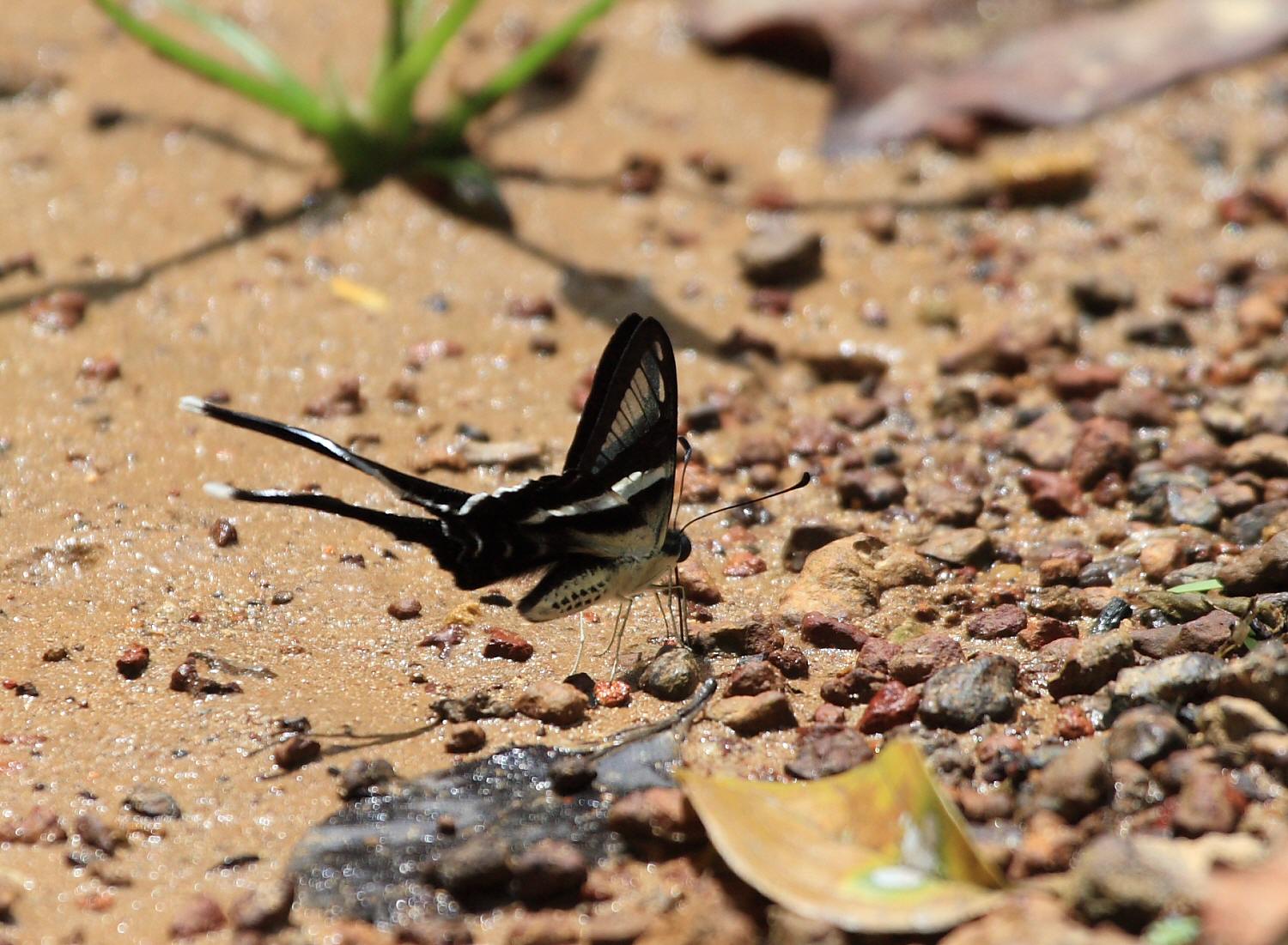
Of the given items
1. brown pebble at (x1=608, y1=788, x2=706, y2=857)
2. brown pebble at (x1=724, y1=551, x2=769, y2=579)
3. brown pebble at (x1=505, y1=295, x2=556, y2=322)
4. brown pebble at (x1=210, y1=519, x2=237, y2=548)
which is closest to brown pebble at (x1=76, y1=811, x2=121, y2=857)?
brown pebble at (x1=608, y1=788, x2=706, y2=857)

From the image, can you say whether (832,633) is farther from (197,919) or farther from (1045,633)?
(197,919)

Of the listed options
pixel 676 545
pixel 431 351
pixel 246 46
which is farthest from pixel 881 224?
pixel 246 46

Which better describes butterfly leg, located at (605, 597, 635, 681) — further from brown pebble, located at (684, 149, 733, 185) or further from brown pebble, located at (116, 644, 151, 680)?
brown pebble, located at (684, 149, 733, 185)

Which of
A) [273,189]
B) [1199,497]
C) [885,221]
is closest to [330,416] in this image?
[273,189]

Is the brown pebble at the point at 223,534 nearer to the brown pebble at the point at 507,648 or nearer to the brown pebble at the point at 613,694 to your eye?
the brown pebble at the point at 507,648

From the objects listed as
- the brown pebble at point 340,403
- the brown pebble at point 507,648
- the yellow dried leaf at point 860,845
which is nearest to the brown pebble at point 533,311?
the brown pebble at point 340,403
